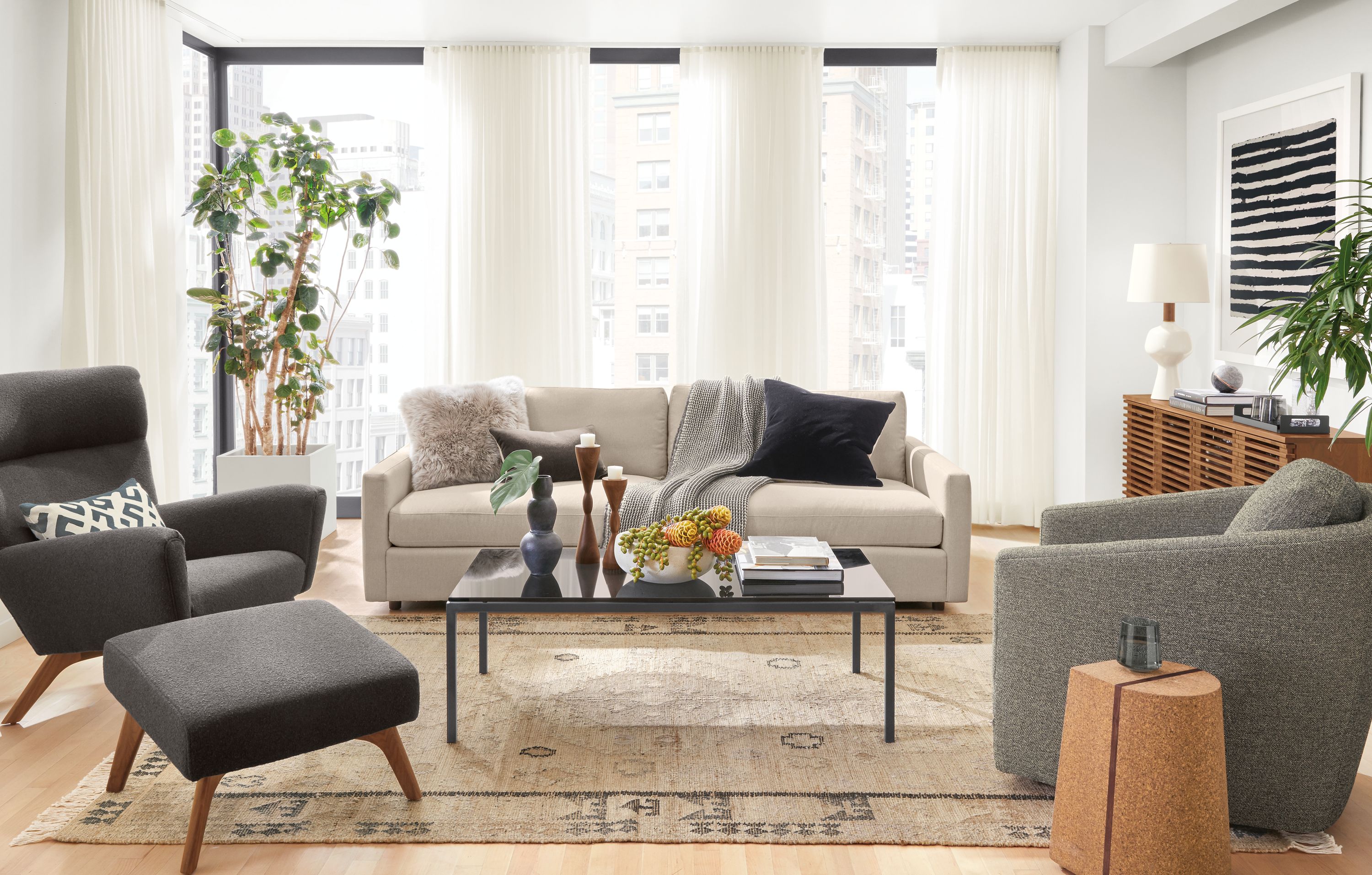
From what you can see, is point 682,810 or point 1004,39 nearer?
point 682,810

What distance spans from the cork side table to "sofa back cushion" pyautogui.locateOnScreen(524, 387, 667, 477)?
8.71 feet

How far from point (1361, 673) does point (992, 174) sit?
3769 mm

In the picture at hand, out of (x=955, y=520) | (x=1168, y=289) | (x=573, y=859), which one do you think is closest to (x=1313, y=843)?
(x=573, y=859)

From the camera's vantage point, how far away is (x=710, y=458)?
4359mm

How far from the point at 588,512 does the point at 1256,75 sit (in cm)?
348

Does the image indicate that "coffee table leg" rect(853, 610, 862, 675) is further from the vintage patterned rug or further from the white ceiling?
the white ceiling

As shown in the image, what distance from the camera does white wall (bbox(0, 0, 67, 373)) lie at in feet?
12.5

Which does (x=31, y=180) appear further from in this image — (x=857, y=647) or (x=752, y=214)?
(x=857, y=647)

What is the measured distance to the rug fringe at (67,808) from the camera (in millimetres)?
2275

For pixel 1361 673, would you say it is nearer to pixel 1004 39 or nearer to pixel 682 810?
pixel 682 810

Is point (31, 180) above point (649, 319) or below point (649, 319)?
above

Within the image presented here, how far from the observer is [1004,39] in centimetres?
529

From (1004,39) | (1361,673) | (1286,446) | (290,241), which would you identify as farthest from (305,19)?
(1361,673)

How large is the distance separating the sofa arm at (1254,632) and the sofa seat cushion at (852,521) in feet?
5.02
